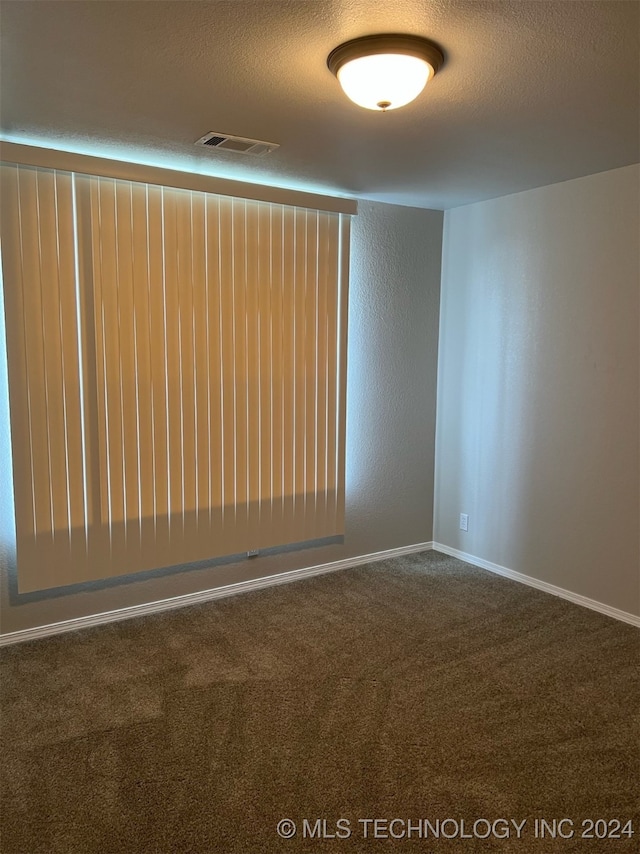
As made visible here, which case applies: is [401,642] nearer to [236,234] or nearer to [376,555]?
[376,555]

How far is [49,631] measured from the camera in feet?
11.2

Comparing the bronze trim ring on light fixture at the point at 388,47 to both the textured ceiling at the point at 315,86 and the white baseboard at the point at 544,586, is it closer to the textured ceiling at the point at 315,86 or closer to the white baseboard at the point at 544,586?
the textured ceiling at the point at 315,86

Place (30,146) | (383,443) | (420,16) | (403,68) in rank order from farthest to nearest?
(383,443), (30,146), (403,68), (420,16)

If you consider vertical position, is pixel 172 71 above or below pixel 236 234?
above

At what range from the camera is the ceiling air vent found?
9.49ft

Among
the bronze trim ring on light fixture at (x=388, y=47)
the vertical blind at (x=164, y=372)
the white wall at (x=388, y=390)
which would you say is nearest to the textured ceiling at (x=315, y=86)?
the bronze trim ring on light fixture at (x=388, y=47)

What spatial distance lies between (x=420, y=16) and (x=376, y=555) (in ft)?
11.4

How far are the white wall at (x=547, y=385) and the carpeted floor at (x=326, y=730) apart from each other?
1.65 feet

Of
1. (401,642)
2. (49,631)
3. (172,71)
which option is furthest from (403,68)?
(49,631)

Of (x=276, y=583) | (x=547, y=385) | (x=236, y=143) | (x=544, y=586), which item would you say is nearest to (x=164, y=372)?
(x=236, y=143)

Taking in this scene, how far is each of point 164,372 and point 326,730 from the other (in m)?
2.01

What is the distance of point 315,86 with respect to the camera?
231 cm

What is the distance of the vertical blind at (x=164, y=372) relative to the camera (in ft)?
10.5

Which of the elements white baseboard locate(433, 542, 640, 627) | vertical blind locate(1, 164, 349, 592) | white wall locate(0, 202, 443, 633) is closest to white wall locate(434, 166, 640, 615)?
white baseboard locate(433, 542, 640, 627)
